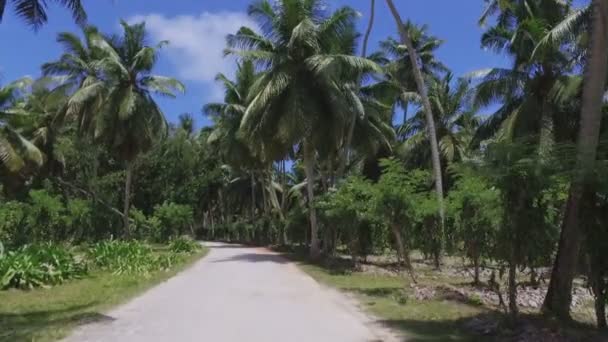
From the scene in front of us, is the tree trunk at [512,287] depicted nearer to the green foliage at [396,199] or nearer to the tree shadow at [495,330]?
the tree shadow at [495,330]

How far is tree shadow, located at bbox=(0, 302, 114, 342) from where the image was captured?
8.09 metres

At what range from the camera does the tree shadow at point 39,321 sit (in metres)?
8.09

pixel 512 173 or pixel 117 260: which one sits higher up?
pixel 512 173

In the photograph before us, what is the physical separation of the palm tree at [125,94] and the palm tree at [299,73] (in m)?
7.81

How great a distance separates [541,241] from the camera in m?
8.66

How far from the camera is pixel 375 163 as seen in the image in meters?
35.9

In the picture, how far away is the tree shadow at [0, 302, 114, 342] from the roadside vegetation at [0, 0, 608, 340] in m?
3.29

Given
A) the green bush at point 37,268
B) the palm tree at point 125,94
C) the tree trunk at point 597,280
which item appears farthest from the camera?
the palm tree at point 125,94

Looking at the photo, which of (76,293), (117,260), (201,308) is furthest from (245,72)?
(201,308)

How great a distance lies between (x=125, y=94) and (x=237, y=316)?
24.3 meters

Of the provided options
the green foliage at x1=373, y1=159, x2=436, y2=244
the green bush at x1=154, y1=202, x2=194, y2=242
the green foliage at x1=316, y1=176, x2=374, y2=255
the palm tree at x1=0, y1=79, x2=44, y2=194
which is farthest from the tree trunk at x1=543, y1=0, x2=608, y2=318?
the green bush at x1=154, y1=202, x2=194, y2=242

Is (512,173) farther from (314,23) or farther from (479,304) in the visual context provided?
(314,23)

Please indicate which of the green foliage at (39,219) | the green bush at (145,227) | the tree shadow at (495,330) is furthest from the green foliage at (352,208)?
the green bush at (145,227)

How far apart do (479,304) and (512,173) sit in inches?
182
